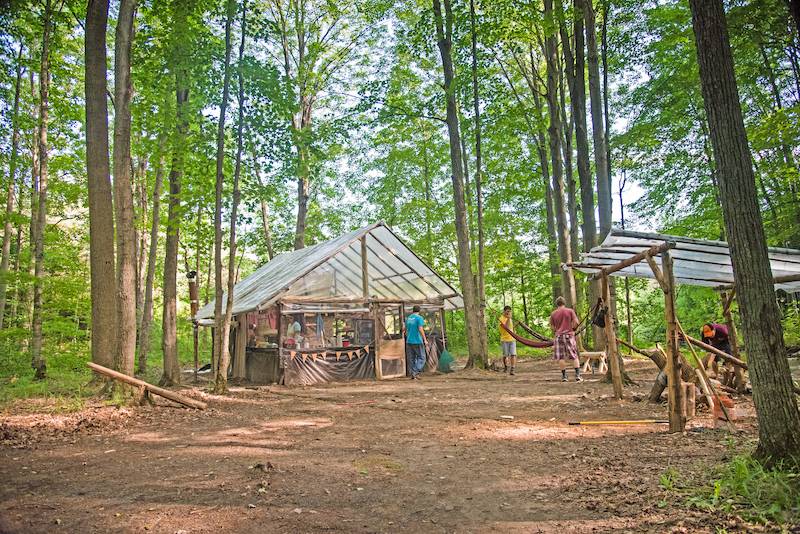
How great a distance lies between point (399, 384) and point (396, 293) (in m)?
3.34

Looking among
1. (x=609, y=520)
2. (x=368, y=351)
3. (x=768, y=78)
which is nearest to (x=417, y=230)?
(x=368, y=351)

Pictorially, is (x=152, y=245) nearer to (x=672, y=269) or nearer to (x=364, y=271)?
(x=364, y=271)

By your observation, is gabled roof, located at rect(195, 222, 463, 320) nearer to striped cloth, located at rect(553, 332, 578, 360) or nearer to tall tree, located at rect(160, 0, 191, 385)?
tall tree, located at rect(160, 0, 191, 385)

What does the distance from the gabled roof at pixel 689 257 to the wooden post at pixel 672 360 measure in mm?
843

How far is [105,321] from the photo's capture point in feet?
26.8

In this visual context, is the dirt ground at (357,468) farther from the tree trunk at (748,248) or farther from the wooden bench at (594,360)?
the wooden bench at (594,360)

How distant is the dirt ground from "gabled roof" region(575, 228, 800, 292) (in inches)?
80.8

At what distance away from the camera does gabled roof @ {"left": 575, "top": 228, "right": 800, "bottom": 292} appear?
6.75 metres

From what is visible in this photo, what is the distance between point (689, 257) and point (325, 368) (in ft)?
27.7

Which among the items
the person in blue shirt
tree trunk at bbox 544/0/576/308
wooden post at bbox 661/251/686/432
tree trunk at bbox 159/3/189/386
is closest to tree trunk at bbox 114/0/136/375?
tree trunk at bbox 159/3/189/386

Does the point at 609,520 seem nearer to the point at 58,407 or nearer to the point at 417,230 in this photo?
the point at 58,407

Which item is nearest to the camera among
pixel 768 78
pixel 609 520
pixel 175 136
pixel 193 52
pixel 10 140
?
pixel 609 520

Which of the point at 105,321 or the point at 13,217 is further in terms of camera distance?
the point at 13,217

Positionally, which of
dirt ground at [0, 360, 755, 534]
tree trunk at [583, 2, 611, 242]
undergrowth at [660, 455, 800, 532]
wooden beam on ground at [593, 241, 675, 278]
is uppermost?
tree trunk at [583, 2, 611, 242]
